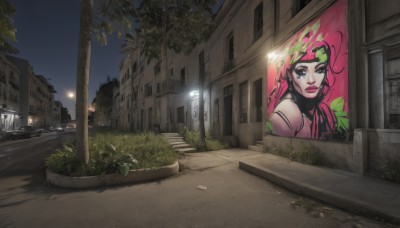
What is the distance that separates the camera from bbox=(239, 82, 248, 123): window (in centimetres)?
1164

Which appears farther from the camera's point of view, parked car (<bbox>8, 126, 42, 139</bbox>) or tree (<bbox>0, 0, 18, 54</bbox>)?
parked car (<bbox>8, 126, 42, 139</bbox>)

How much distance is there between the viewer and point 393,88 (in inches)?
196

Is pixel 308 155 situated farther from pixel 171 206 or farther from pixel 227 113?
pixel 227 113

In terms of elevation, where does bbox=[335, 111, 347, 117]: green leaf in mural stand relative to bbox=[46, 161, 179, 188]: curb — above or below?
above

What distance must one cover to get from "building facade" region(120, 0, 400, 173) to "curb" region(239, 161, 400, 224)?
1.97m

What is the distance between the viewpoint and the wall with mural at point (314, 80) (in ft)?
19.3

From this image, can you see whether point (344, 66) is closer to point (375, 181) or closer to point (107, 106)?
point (375, 181)

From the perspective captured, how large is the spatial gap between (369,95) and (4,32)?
8.86 meters

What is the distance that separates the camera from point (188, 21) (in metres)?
8.23

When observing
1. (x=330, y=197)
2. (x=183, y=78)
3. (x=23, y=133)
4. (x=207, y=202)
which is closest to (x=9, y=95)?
(x=23, y=133)

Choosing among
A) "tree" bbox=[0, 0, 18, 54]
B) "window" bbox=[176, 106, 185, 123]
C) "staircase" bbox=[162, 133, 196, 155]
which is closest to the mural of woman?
"staircase" bbox=[162, 133, 196, 155]

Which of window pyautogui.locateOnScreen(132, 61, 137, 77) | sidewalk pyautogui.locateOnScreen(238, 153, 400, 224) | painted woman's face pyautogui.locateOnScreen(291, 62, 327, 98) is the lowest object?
sidewalk pyautogui.locateOnScreen(238, 153, 400, 224)

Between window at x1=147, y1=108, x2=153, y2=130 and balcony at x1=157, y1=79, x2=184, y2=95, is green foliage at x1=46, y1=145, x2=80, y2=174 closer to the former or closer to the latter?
balcony at x1=157, y1=79, x2=184, y2=95

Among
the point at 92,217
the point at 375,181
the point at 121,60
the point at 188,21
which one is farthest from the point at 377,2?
the point at 121,60
